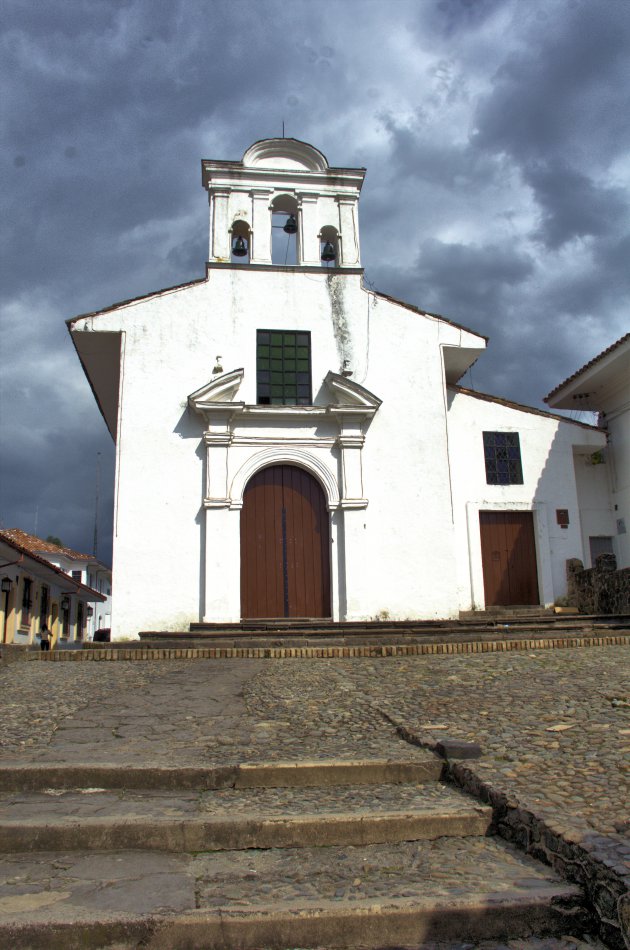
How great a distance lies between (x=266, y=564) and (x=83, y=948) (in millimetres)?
10818

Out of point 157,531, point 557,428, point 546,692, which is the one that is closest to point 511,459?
point 557,428

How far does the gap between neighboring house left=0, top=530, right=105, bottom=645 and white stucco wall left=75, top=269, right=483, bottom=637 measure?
760cm

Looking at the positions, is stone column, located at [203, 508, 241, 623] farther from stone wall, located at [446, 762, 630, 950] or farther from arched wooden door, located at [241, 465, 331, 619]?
stone wall, located at [446, 762, 630, 950]

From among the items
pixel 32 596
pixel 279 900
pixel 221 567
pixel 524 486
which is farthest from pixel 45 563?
pixel 279 900

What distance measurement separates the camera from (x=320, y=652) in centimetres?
980

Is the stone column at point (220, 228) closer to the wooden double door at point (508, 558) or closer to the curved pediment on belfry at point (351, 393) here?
the curved pediment on belfry at point (351, 393)

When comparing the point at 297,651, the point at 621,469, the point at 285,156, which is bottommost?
the point at 297,651

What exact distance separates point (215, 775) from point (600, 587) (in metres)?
11.0

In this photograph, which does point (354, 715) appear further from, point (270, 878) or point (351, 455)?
point (351, 455)

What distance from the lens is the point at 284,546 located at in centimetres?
1395

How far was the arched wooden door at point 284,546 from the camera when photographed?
13.7m

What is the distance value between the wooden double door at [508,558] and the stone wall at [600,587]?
71 cm

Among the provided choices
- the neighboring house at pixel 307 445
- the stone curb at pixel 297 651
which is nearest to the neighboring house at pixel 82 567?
the neighboring house at pixel 307 445

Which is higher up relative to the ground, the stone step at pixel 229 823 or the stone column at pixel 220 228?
the stone column at pixel 220 228
